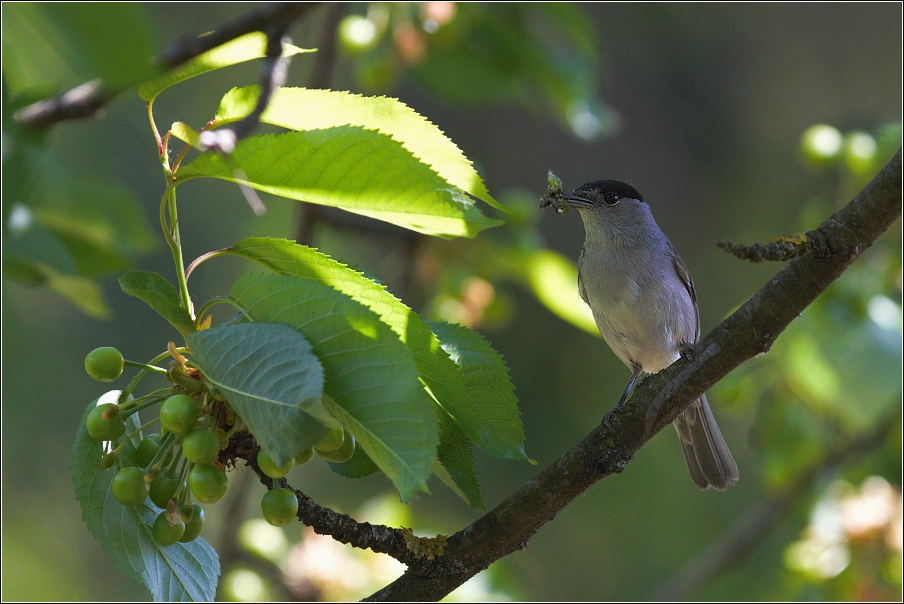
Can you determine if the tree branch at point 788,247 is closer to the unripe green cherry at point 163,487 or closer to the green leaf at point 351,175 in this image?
the green leaf at point 351,175

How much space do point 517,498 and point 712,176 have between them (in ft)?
22.4

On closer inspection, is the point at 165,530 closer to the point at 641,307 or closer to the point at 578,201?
the point at 641,307

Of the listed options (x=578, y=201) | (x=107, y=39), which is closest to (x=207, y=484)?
(x=107, y=39)

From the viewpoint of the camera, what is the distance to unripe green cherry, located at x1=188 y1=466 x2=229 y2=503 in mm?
1418

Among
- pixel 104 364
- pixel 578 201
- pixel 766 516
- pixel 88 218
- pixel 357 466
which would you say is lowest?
pixel 766 516

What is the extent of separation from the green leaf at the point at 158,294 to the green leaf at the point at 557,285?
88.5 inches

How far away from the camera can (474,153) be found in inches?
290

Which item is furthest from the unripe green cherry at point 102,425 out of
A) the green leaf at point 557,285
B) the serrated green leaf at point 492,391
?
the green leaf at point 557,285

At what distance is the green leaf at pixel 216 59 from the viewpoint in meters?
1.51

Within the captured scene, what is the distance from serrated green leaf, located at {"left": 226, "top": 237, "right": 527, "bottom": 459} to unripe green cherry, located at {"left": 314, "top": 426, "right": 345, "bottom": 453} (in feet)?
0.69

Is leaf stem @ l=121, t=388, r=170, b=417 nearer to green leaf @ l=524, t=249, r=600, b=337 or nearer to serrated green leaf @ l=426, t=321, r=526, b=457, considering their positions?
serrated green leaf @ l=426, t=321, r=526, b=457

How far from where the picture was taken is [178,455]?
1610 millimetres

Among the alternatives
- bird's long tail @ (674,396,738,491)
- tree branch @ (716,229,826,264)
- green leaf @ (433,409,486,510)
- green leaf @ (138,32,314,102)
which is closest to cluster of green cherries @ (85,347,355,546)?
green leaf @ (433,409,486,510)

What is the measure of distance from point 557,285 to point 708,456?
3.48 feet
